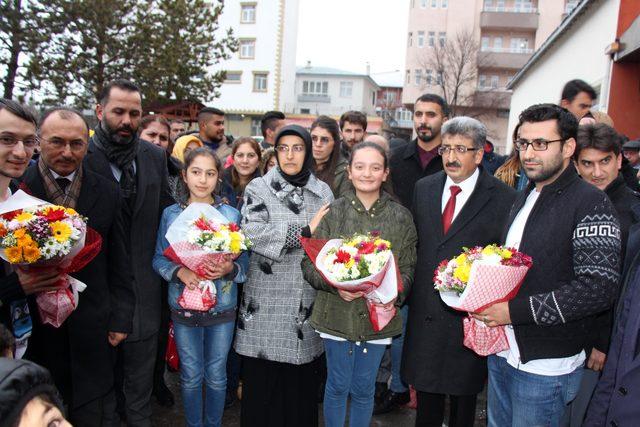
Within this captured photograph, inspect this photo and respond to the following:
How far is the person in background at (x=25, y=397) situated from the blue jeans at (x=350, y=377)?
2.32 meters

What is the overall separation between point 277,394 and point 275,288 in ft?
2.91

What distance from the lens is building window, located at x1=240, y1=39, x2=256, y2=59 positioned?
43875mm

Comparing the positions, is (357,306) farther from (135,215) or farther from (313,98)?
(313,98)

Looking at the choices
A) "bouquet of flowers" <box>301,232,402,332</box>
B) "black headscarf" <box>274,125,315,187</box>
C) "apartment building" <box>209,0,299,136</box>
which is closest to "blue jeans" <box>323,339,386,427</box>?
"bouquet of flowers" <box>301,232,402,332</box>

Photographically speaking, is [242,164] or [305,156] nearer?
[305,156]

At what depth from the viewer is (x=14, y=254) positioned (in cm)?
232

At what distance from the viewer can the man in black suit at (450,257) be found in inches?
132

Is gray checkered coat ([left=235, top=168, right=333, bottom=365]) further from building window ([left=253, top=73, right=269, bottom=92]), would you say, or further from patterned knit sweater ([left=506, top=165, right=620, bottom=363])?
building window ([left=253, top=73, right=269, bottom=92])

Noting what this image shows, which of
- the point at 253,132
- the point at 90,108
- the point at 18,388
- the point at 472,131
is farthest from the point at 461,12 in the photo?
the point at 18,388

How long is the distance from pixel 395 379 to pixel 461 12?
43.1 metres

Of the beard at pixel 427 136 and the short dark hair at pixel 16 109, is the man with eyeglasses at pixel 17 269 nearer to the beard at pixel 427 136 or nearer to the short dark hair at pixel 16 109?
the short dark hair at pixel 16 109

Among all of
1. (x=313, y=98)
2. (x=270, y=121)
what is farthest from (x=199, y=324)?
(x=313, y=98)

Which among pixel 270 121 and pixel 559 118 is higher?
pixel 270 121

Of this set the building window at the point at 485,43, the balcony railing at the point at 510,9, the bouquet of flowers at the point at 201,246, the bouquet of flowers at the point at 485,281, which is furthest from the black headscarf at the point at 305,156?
the balcony railing at the point at 510,9
